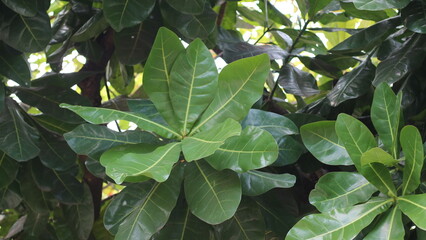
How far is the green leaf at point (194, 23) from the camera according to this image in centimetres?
118

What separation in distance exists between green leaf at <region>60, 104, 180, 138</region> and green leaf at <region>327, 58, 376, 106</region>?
0.38m

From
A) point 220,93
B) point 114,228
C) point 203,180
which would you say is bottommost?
point 114,228

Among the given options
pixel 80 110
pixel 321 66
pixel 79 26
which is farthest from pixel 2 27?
pixel 321 66

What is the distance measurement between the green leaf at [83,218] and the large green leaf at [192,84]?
598 millimetres

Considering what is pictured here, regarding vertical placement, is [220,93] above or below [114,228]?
above

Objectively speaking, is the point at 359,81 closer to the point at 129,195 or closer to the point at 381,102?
the point at 381,102

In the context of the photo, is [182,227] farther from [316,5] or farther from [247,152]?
[316,5]

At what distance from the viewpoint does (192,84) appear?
0.87 m

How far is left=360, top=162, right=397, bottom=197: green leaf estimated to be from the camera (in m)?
0.79

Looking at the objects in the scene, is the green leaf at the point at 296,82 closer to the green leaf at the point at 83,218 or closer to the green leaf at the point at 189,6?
the green leaf at the point at 189,6

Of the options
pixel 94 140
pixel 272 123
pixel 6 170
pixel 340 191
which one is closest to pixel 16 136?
pixel 6 170

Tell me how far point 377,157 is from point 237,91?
23 centimetres

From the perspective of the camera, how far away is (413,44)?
1064 mm

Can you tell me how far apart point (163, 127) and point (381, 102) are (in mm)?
326
